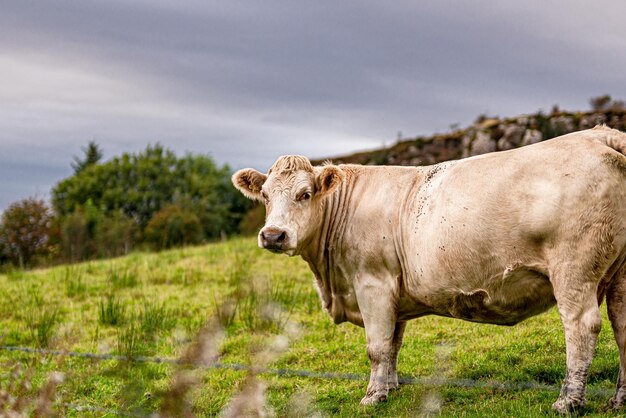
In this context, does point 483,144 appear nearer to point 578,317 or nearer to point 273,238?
point 273,238

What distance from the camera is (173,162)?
73.6 m

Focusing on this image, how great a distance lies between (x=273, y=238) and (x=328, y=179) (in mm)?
921

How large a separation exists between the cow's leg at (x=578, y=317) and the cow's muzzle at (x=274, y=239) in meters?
2.39

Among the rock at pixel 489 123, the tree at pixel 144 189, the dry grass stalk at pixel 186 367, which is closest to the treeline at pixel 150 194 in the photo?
the tree at pixel 144 189

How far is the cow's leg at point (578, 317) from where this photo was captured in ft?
17.5

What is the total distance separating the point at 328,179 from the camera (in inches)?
275

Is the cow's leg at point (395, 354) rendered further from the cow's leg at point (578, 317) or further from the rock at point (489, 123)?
the rock at point (489, 123)

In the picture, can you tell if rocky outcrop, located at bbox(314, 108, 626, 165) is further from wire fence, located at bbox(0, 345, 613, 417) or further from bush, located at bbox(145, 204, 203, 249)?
wire fence, located at bbox(0, 345, 613, 417)

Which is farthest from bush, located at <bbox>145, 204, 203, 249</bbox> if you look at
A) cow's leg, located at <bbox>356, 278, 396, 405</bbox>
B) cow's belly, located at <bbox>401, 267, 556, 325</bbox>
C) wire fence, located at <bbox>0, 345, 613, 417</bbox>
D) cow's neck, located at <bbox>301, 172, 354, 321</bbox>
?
cow's belly, located at <bbox>401, 267, 556, 325</bbox>

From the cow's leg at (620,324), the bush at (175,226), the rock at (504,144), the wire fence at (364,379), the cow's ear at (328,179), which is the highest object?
the rock at (504,144)

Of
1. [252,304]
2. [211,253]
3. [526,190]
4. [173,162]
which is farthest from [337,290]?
[173,162]

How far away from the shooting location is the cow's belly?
5.73 m

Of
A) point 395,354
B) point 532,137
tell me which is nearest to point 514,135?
point 532,137

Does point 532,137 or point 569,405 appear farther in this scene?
point 532,137
